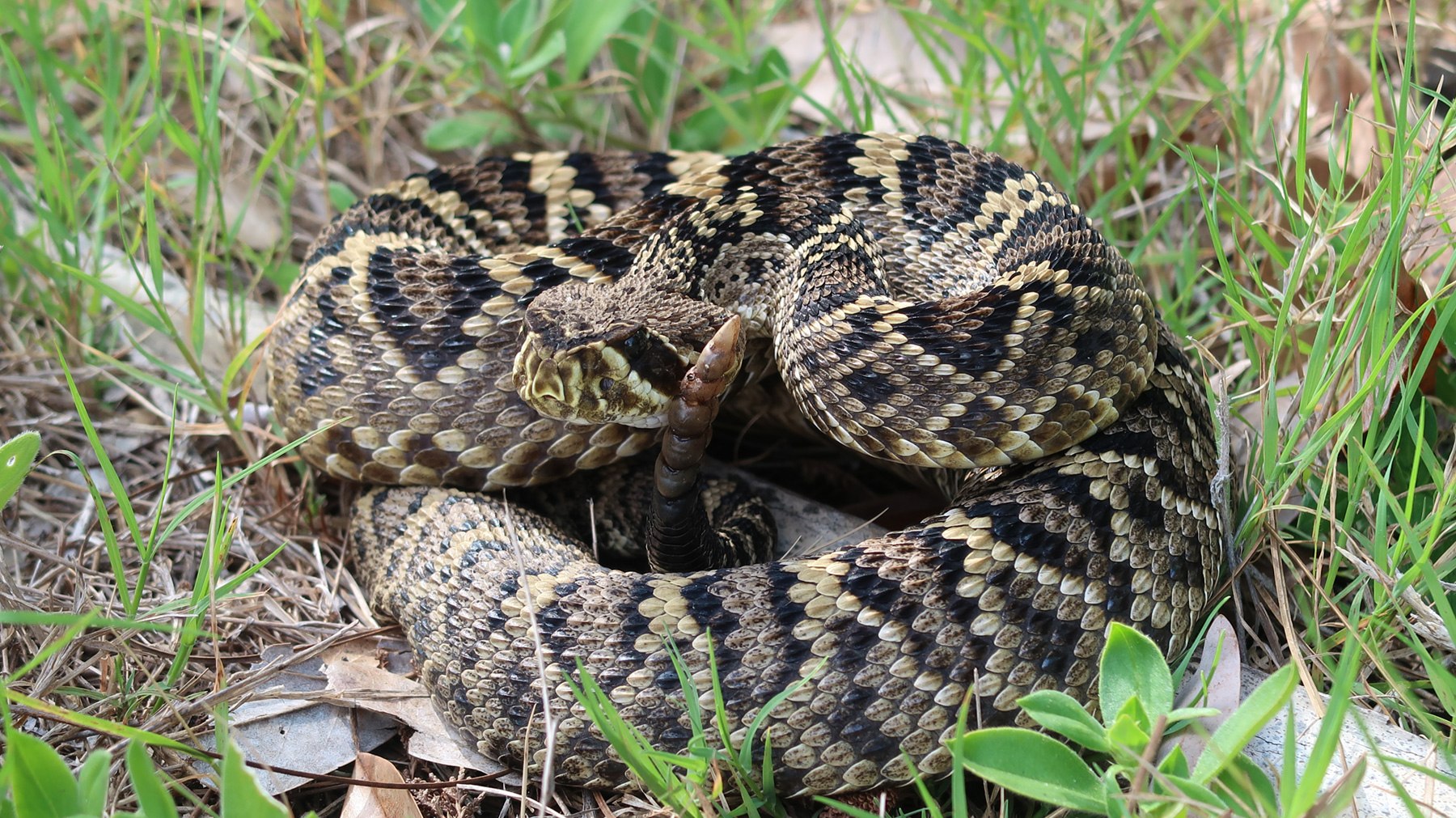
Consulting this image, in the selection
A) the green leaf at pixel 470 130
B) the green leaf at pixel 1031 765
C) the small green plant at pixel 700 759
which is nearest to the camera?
the green leaf at pixel 1031 765

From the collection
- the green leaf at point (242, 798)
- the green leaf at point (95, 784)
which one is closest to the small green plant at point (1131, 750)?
the green leaf at point (242, 798)

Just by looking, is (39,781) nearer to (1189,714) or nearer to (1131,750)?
(1131,750)

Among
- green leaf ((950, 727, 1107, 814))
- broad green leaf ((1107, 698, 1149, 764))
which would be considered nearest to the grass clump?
green leaf ((950, 727, 1107, 814))

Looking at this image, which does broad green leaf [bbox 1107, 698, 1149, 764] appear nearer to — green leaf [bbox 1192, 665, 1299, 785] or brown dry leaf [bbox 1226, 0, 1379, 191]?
green leaf [bbox 1192, 665, 1299, 785]

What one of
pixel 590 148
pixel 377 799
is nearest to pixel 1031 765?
pixel 377 799

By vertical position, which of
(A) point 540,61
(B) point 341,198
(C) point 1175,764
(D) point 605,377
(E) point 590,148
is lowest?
(C) point 1175,764

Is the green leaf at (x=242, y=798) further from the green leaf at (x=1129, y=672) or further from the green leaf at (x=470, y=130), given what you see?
the green leaf at (x=470, y=130)

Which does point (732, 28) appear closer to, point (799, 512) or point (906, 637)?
point (799, 512)
